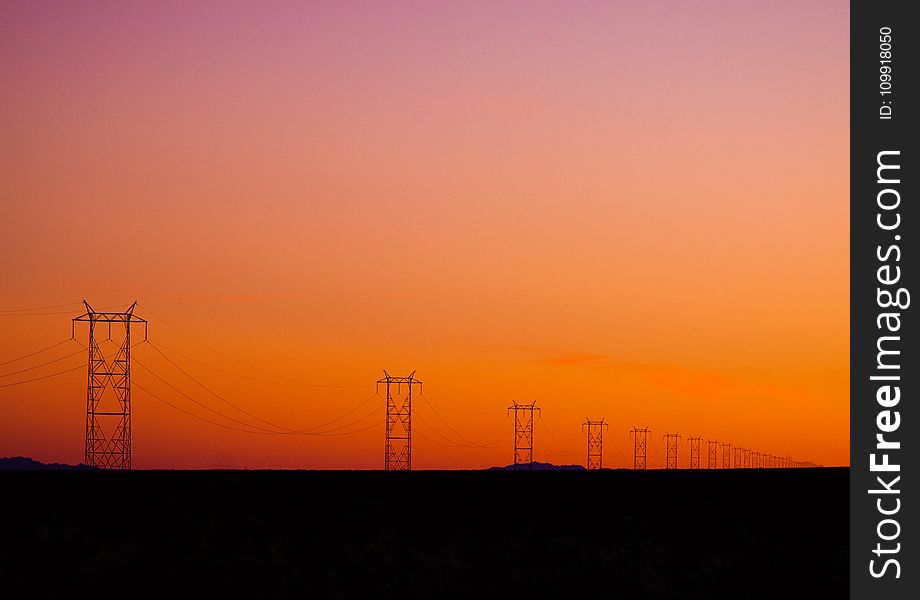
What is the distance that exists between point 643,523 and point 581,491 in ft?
54.0

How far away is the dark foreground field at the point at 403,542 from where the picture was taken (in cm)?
3559

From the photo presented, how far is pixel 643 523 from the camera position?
161 feet

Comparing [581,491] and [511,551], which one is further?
[581,491]

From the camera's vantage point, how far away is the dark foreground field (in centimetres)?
3559

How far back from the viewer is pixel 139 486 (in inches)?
2281

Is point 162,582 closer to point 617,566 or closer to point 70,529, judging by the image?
point 70,529

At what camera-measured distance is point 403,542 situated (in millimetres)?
40750

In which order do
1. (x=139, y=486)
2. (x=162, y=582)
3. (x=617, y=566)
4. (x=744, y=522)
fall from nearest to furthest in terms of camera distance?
(x=162, y=582), (x=617, y=566), (x=744, y=522), (x=139, y=486)

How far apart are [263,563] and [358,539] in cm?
552
